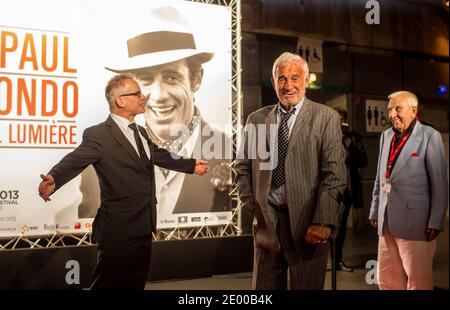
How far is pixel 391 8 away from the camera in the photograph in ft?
9.42

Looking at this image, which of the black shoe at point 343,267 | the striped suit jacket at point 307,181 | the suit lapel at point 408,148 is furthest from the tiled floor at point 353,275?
the striped suit jacket at point 307,181

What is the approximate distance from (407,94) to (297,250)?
3.84 ft

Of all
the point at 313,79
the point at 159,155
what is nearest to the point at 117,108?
the point at 159,155

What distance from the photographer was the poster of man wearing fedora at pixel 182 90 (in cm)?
286

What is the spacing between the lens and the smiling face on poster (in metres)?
2.60

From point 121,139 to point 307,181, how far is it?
3.20ft

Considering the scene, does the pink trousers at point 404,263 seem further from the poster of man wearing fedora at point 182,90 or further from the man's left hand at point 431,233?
the poster of man wearing fedora at point 182,90

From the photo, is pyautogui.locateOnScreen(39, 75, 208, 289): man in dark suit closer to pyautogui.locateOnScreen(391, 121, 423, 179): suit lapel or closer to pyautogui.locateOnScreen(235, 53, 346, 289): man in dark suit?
pyautogui.locateOnScreen(235, 53, 346, 289): man in dark suit

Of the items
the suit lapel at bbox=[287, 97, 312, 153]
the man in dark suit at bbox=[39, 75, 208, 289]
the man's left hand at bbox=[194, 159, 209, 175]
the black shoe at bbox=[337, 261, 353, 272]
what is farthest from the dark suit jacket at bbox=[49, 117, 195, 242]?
the black shoe at bbox=[337, 261, 353, 272]

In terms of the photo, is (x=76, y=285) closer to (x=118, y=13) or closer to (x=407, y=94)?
(x=118, y=13)

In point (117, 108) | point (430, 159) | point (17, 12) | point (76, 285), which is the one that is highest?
point (17, 12)

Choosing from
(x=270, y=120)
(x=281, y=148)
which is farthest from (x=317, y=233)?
(x=270, y=120)

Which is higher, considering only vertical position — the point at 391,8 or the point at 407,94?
the point at 391,8
